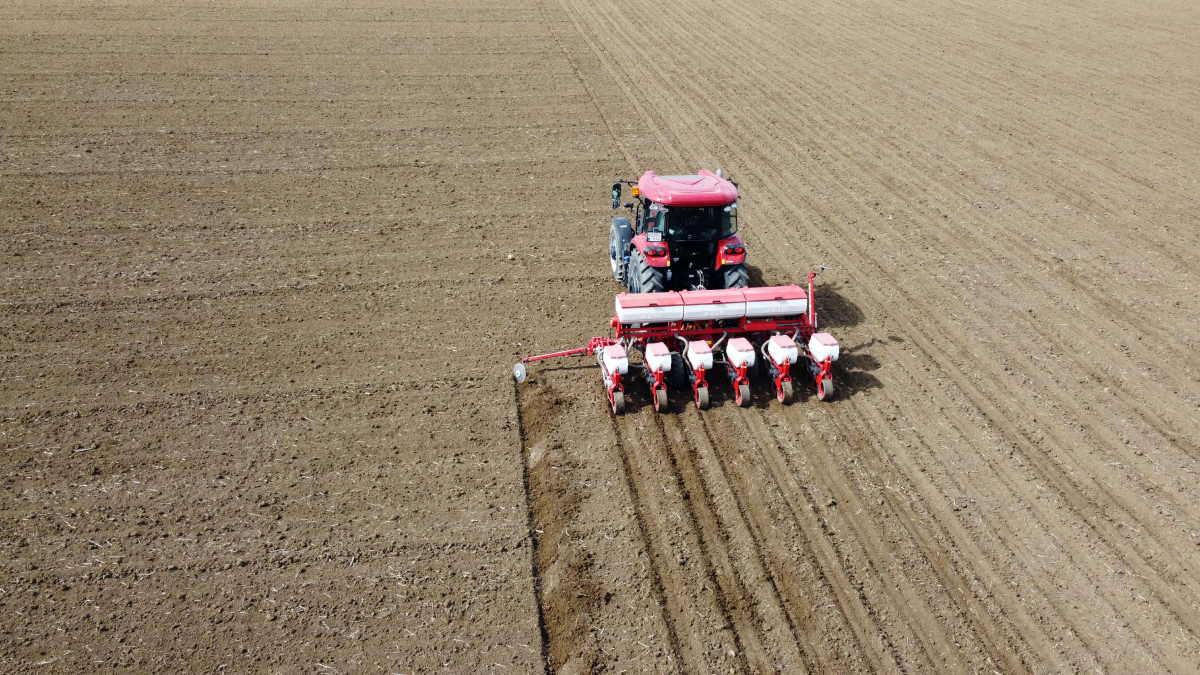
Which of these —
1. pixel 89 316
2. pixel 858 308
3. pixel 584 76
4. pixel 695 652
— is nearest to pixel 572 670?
pixel 695 652

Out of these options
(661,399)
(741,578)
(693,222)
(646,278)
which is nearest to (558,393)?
(661,399)

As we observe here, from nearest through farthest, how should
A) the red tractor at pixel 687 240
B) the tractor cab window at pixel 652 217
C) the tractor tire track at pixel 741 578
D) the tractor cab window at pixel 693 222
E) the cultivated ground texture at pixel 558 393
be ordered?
the tractor tire track at pixel 741 578
the cultivated ground texture at pixel 558 393
the red tractor at pixel 687 240
the tractor cab window at pixel 693 222
the tractor cab window at pixel 652 217

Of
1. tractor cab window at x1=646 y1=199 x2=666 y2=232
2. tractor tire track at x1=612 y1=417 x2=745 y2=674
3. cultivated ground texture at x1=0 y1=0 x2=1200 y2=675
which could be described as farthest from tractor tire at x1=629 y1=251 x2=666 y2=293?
tractor tire track at x1=612 y1=417 x2=745 y2=674

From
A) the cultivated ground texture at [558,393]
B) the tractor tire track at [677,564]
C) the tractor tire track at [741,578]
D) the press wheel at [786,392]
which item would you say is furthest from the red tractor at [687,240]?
the tractor tire track at [741,578]

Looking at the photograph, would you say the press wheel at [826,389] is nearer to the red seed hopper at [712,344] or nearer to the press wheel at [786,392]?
the red seed hopper at [712,344]

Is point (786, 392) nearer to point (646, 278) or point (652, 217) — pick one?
point (646, 278)

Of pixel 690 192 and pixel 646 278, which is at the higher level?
pixel 690 192
